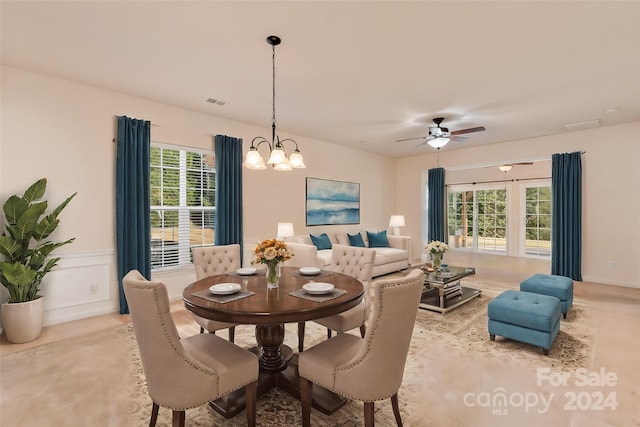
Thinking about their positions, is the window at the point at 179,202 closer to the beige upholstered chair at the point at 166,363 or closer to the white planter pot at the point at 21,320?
the white planter pot at the point at 21,320

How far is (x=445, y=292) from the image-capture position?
4359 millimetres

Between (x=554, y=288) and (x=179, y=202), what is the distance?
5162mm

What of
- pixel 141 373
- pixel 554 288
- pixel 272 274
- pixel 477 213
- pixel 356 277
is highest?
pixel 477 213

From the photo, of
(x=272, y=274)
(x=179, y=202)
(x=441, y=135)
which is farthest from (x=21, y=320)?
(x=441, y=135)

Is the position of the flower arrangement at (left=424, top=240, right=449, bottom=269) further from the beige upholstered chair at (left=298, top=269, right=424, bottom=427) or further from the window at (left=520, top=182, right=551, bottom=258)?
the window at (left=520, top=182, right=551, bottom=258)

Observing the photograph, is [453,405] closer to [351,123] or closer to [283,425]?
[283,425]

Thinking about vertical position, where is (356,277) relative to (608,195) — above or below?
below

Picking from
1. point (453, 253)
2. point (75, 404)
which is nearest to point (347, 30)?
point (75, 404)

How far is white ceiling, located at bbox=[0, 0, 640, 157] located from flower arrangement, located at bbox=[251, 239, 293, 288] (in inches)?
69.5

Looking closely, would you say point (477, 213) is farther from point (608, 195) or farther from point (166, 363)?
point (166, 363)

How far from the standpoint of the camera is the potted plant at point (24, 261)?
308cm

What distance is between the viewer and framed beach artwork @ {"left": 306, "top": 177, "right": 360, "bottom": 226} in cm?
645

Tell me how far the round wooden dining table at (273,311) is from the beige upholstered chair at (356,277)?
302 mm

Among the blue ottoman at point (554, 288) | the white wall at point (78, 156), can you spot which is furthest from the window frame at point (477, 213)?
the white wall at point (78, 156)
